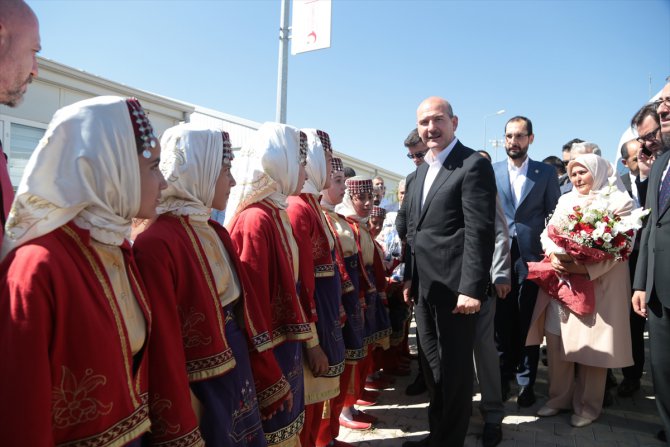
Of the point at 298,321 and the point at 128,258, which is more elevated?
the point at 128,258

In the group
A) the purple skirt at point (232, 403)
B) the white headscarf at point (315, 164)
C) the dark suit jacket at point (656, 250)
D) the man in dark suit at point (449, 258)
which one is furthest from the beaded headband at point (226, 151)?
the dark suit jacket at point (656, 250)

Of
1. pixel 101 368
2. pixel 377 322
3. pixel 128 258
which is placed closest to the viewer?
pixel 101 368

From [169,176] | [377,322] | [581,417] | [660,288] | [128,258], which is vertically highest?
[169,176]

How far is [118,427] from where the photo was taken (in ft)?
4.06

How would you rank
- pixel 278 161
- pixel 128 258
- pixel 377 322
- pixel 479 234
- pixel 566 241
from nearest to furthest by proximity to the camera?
pixel 128 258, pixel 278 161, pixel 479 234, pixel 566 241, pixel 377 322

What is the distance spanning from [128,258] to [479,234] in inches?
82.7

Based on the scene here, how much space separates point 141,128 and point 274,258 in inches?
41.3

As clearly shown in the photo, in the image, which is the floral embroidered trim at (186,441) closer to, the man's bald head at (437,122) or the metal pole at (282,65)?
the man's bald head at (437,122)

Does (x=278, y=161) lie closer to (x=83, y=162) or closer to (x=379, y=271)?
(x=83, y=162)

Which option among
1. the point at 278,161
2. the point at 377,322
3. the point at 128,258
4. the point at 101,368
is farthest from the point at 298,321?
the point at 377,322

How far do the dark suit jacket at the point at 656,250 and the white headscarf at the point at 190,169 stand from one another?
289cm

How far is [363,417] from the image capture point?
387 centimetres

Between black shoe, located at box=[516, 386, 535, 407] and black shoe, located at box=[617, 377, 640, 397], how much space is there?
1013 millimetres

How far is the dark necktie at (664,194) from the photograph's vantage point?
3033mm
